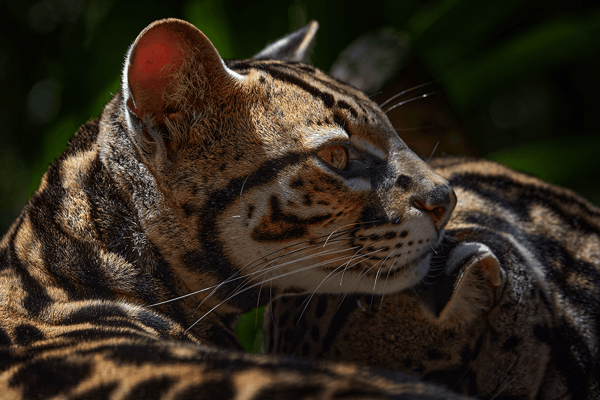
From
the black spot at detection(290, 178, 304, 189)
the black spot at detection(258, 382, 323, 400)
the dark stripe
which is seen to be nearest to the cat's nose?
the black spot at detection(290, 178, 304, 189)

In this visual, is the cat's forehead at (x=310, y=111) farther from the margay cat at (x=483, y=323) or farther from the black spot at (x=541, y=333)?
the black spot at (x=541, y=333)

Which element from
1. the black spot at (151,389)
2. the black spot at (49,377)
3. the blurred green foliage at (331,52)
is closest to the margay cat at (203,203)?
the black spot at (49,377)

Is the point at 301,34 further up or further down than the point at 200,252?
further up

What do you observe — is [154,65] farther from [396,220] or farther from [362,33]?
[362,33]

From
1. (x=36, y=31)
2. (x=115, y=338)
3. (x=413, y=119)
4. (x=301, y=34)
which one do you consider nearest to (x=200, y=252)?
(x=115, y=338)

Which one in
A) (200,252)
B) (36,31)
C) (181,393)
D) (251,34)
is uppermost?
(36,31)

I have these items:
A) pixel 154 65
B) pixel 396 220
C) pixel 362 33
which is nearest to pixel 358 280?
pixel 396 220

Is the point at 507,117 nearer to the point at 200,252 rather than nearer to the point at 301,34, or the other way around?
the point at 301,34

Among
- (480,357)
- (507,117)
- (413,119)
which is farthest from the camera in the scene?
(507,117)
